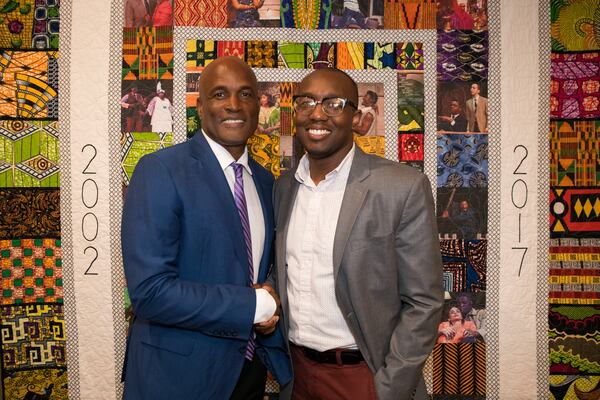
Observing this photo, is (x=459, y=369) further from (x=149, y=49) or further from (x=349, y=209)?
(x=149, y=49)

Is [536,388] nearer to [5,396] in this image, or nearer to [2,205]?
[5,396]

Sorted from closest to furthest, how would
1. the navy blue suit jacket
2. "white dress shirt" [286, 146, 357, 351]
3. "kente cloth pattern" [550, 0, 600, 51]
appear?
1. the navy blue suit jacket
2. "white dress shirt" [286, 146, 357, 351]
3. "kente cloth pattern" [550, 0, 600, 51]

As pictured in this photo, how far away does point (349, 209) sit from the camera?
1468 millimetres

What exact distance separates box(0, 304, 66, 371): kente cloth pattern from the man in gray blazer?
4.39 ft

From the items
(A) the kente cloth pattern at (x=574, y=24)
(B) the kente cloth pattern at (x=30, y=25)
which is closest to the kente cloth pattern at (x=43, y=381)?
(B) the kente cloth pattern at (x=30, y=25)

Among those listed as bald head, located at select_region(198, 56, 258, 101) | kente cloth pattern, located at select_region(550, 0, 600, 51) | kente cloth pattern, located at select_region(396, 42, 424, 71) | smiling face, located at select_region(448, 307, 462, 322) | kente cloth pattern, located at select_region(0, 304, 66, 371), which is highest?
kente cloth pattern, located at select_region(550, 0, 600, 51)

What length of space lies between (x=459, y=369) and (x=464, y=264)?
0.52m

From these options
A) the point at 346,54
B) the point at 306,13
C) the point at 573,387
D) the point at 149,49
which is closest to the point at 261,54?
the point at 306,13

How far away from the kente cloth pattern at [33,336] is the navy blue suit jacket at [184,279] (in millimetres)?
942

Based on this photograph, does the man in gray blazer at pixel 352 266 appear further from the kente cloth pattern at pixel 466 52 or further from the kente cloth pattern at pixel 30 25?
the kente cloth pattern at pixel 30 25

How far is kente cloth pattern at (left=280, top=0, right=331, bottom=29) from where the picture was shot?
218cm

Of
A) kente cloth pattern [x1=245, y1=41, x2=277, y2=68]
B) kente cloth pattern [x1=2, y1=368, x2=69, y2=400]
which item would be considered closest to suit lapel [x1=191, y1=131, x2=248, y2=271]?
kente cloth pattern [x1=245, y1=41, x2=277, y2=68]

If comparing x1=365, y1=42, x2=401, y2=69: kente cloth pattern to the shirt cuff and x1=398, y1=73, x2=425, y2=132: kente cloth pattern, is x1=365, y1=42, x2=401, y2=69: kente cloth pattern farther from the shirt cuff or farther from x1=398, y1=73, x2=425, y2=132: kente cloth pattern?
the shirt cuff

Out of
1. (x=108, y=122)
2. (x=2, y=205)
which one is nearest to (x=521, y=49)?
(x=108, y=122)
